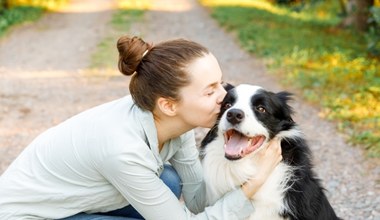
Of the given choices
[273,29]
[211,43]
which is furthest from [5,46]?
[273,29]

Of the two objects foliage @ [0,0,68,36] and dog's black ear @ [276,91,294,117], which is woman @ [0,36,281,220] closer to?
dog's black ear @ [276,91,294,117]

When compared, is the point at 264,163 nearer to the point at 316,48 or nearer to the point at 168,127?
the point at 168,127

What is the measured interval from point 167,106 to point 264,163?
53 cm

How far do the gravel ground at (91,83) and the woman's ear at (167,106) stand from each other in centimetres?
194

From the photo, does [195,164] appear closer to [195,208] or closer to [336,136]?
[195,208]

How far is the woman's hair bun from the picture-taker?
2.55 metres

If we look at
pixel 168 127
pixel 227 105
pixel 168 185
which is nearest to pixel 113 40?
pixel 168 185

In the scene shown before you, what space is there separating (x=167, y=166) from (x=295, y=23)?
37.3 ft

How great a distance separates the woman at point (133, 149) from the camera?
2549 millimetres

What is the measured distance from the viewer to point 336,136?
5742 mm

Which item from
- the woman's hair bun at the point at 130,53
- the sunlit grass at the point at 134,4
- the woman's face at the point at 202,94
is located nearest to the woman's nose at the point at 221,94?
the woman's face at the point at 202,94

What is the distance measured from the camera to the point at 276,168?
2711 millimetres

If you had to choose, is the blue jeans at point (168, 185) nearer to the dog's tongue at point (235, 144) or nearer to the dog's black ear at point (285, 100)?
the dog's tongue at point (235, 144)

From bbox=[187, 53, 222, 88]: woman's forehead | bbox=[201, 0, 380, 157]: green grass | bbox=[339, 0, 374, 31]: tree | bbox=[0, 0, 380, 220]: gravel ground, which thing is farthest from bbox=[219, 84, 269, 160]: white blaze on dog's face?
bbox=[339, 0, 374, 31]: tree
